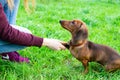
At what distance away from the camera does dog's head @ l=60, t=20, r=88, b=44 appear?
4.66 m

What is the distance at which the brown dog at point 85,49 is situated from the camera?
4688 millimetres

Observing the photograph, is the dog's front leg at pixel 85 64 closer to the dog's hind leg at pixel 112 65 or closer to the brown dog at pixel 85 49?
the brown dog at pixel 85 49

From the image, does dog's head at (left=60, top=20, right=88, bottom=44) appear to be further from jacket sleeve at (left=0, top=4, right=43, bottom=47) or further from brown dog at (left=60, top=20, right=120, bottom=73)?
jacket sleeve at (left=0, top=4, right=43, bottom=47)

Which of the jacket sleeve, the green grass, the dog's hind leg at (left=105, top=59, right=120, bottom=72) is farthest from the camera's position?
the dog's hind leg at (left=105, top=59, right=120, bottom=72)

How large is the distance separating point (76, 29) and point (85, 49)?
29 cm

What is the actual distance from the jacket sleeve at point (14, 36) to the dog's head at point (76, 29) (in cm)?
49

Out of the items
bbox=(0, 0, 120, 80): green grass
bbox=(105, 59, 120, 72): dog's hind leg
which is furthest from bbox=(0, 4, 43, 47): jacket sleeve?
bbox=(105, 59, 120, 72): dog's hind leg

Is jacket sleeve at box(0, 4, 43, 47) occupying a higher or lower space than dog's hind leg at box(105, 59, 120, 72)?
higher

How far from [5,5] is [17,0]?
243 mm

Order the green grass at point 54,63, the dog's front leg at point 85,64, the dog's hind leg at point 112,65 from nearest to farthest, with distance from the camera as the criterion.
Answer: the green grass at point 54,63, the dog's front leg at point 85,64, the dog's hind leg at point 112,65

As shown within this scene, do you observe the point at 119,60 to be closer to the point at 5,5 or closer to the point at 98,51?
the point at 98,51

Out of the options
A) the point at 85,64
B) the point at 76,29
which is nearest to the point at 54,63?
the point at 85,64

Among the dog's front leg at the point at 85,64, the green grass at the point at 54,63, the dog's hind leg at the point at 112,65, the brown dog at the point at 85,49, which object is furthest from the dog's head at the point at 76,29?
the dog's hind leg at the point at 112,65

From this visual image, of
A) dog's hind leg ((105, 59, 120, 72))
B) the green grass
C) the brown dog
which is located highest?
the brown dog
